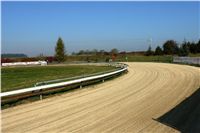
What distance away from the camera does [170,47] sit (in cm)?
12412

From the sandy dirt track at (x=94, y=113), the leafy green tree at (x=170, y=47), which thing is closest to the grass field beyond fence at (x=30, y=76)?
the sandy dirt track at (x=94, y=113)

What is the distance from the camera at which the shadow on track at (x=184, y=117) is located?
29.7 ft

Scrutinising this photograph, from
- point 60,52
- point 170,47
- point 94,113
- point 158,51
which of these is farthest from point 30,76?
point 170,47

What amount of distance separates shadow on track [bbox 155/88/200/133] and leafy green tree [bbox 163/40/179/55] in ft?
369

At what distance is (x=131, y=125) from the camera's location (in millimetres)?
9555

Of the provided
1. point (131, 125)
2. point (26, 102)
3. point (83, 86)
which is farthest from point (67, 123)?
point (83, 86)

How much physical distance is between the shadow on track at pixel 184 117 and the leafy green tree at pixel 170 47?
11236cm

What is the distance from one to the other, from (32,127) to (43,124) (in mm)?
430

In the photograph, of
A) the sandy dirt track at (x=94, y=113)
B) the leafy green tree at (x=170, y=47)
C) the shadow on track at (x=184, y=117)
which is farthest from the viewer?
the leafy green tree at (x=170, y=47)

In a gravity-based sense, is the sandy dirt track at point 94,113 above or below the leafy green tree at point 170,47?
below

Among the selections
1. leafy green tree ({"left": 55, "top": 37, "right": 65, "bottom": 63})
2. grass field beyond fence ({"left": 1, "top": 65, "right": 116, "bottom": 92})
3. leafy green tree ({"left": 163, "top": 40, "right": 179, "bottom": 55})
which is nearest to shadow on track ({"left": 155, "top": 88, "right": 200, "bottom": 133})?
grass field beyond fence ({"left": 1, "top": 65, "right": 116, "bottom": 92})

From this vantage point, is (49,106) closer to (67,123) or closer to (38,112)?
(38,112)

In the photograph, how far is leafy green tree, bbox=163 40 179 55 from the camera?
123250 mm

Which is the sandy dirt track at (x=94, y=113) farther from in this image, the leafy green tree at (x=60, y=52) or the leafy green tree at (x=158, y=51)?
the leafy green tree at (x=158, y=51)
